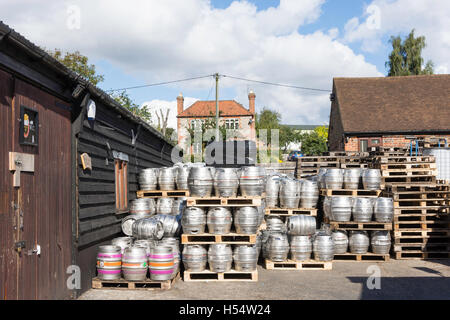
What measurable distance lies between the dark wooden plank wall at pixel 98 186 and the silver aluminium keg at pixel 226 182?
2.19 m

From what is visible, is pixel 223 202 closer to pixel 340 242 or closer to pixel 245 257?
pixel 245 257

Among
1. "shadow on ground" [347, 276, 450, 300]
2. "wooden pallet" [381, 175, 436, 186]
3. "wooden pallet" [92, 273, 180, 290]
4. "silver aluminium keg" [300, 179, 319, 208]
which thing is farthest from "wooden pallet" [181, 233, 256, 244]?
"wooden pallet" [381, 175, 436, 186]

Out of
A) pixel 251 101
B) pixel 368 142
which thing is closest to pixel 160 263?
pixel 368 142

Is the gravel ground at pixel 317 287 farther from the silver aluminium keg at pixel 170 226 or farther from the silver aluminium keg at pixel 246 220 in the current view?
the silver aluminium keg at pixel 170 226

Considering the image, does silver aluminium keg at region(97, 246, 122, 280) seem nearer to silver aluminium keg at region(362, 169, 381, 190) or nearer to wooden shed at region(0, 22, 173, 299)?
wooden shed at region(0, 22, 173, 299)

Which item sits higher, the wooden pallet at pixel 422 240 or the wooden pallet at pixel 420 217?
the wooden pallet at pixel 420 217

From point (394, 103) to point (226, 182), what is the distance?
71.5 feet

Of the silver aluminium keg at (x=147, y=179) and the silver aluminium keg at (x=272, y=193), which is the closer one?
the silver aluminium keg at (x=147, y=179)

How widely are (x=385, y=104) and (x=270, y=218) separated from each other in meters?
19.2

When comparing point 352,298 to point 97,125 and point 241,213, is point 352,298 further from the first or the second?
point 97,125

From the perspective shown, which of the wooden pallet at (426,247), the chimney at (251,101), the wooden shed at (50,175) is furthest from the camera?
the chimney at (251,101)

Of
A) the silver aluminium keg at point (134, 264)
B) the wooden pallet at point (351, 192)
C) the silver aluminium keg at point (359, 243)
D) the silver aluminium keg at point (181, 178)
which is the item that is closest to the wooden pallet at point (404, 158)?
the wooden pallet at point (351, 192)

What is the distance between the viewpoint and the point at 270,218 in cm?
1020

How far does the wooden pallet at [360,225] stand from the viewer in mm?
9547
